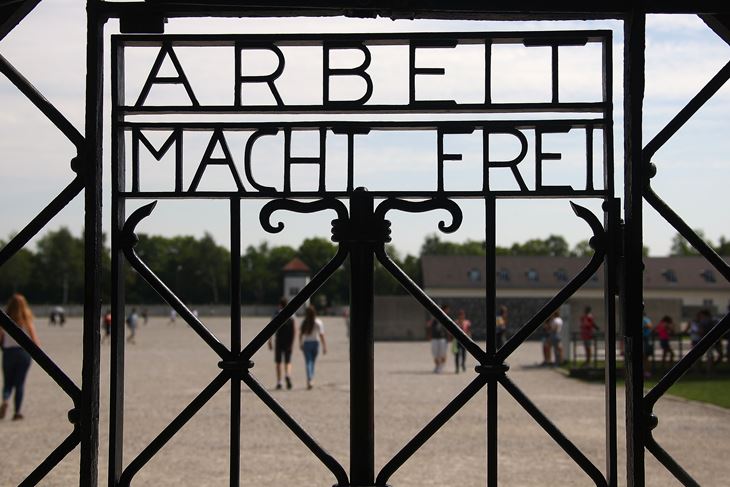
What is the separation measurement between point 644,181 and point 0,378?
60.3ft

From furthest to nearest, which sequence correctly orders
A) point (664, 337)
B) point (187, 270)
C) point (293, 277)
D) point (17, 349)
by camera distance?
1. point (187, 270)
2. point (293, 277)
3. point (664, 337)
4. point (17, 349)

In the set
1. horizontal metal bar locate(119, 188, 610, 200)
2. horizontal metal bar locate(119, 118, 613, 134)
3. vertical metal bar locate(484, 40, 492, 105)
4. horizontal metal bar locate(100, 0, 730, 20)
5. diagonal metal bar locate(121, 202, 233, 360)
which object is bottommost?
diagonal metal bar locate(121, 202, 233, 360)

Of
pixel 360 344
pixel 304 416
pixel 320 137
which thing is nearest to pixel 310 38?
pixel 320 137

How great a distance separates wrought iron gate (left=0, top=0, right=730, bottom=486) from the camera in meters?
3.45

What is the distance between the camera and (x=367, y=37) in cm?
352

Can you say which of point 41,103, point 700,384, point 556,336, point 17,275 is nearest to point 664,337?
point 556,336

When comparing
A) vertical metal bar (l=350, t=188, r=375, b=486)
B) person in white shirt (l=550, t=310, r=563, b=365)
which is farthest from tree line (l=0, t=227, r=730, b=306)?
vertical metal bar (l=350, t=188, r=375, b=486)

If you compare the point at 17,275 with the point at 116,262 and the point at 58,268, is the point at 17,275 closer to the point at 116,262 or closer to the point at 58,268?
the point at 58,268

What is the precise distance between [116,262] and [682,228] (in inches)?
80.4

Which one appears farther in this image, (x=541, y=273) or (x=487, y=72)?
(x=541, y=273)

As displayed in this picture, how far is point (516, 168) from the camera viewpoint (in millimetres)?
3490

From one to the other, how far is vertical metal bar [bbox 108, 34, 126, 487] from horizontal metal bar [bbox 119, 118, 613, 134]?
90 millimetres

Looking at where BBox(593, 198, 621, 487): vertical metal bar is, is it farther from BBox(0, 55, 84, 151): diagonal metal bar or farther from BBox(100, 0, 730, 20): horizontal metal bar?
BBox(0, 55, 84, 151): diagonal metal bar

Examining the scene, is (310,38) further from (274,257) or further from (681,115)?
(274,257)
